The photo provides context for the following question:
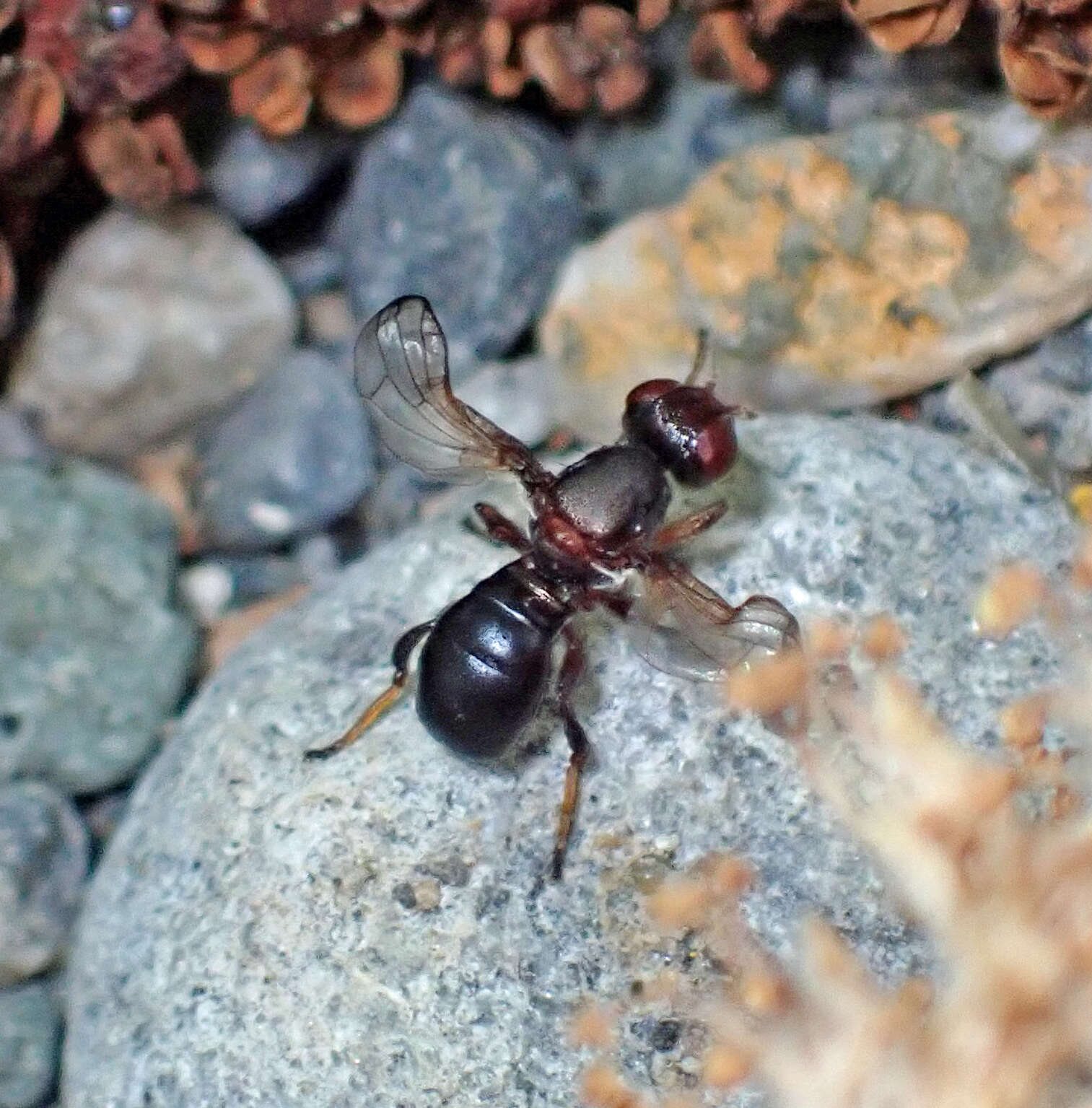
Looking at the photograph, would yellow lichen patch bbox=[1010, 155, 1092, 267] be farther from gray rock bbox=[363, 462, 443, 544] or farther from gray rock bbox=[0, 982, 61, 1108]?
gray rock bbox=[0, 982, 61, 1108]

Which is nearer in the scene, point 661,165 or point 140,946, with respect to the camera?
point 140,946

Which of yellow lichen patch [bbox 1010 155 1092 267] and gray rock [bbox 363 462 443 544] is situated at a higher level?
yellow lichen patch [bbox 1010 155 1092 267]

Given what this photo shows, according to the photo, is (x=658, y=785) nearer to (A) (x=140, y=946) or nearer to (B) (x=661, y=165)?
(A) (x=140, y=946)

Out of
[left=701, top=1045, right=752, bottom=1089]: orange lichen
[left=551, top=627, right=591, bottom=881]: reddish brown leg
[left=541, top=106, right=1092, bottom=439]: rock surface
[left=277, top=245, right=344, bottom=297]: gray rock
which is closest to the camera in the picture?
[left=701, top=1045, right=752, bottom=1089]: orange lichen

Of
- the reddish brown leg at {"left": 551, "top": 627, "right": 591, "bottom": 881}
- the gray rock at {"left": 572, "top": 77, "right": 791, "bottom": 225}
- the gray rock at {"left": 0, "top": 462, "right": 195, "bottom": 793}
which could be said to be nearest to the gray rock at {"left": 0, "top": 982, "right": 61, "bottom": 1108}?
the gray rock at {"left": 0, "top": 462, "right": 195, "bottom": 793}

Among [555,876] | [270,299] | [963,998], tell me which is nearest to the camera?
[963,998]

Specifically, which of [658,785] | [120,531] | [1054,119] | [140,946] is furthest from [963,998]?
[120,531]

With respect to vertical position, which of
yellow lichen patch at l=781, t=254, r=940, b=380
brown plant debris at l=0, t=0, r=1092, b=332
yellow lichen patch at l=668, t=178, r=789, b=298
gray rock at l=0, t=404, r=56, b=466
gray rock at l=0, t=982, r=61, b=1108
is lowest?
gray rock at l=0, t=982, r=61, b=1108
